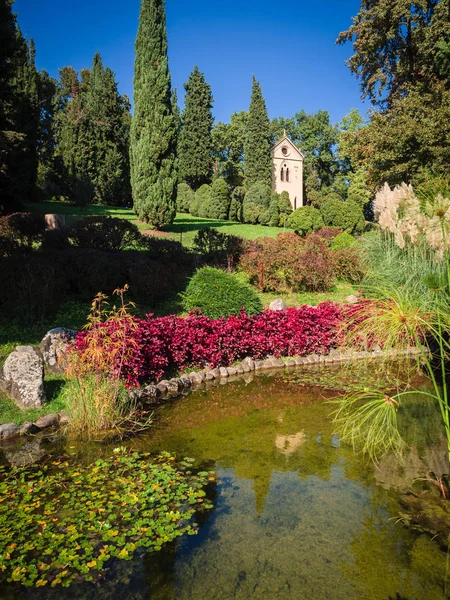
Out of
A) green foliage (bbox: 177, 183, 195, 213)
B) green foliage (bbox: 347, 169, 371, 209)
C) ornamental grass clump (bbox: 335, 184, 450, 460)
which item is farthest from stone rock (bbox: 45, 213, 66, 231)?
green foliage (bbox: 347, 169, 371, 209)

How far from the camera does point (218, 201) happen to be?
2875cm

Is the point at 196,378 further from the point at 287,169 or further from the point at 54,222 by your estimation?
the point at 287,169

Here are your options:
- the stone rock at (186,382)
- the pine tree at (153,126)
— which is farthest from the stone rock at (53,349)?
the pine tree at (153,126)

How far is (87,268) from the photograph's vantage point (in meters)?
9.49

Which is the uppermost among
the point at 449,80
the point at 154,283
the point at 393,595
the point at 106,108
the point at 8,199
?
the point at 106,108

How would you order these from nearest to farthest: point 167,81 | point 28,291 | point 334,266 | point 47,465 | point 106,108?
point 47,465
point 28,291
point 334,266
point 167,81
point 106,108

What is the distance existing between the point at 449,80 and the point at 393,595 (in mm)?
20256

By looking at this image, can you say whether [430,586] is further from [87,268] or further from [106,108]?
[106,108]

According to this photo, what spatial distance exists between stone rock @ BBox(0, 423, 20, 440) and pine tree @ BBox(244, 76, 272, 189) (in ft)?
111

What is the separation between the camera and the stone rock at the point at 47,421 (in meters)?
5.29

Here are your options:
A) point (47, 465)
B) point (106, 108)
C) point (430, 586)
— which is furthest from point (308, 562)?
point (106, 108)

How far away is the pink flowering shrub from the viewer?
6.61 m

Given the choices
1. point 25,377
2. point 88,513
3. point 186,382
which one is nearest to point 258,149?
point 186,382

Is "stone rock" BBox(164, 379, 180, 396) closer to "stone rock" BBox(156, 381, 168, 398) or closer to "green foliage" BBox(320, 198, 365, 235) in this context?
"stone rock" BBox(156, 381, 168, 398)
